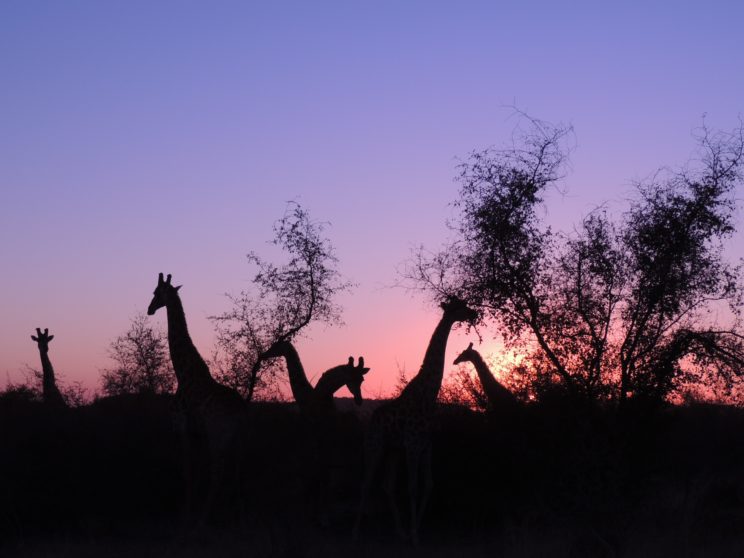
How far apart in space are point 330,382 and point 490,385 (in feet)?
9.61

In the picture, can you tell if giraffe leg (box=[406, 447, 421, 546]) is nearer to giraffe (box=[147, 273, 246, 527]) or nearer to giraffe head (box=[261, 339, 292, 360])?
giraffe (box=[147, 273, 246, 527])

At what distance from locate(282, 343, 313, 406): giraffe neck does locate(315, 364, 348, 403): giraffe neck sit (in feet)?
0.71

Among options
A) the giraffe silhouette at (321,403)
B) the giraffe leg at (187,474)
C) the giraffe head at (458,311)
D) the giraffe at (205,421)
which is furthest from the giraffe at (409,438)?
the giraffe leg at (187,474)

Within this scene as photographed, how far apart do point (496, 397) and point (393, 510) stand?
3.32 meters

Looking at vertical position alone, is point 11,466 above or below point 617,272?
below

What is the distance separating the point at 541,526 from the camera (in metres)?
18.0

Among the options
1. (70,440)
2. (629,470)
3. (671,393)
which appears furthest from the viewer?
(671,393)

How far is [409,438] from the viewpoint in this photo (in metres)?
17.7

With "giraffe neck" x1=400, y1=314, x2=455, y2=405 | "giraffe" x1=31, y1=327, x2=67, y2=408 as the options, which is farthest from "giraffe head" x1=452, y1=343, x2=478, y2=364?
"giraffe" x1=31, y1=327, x2=67, y2=408

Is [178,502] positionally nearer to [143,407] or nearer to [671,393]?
[143,407]

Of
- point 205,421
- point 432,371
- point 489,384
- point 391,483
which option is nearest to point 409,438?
point 391,483

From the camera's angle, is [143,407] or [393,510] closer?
[393,510]

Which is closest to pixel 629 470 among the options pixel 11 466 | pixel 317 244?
pixel 317 244

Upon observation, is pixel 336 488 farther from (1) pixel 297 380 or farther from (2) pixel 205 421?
(2) pixel 205 421
